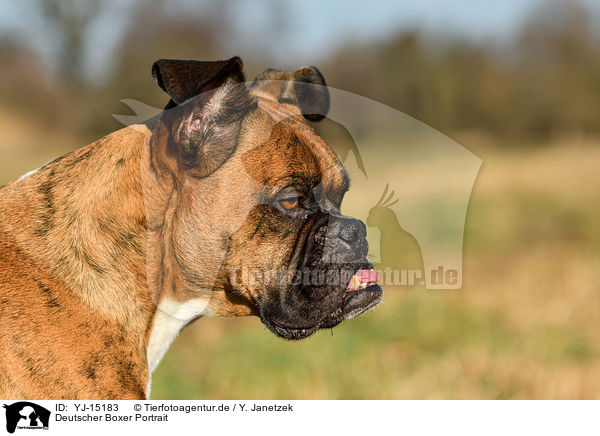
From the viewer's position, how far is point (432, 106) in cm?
1343

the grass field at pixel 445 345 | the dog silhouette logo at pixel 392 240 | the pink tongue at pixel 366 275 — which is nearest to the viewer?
the pink tongue at pixel 366 275

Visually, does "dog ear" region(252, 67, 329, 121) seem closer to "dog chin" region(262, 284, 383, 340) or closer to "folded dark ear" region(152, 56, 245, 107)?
"folded dark ear" region(152, 56, 245, 107)

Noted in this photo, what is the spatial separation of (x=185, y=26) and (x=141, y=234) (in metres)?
9.30

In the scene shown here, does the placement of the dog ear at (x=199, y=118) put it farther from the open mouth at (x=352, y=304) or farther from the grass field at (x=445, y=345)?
the grass field at (x=445, y=345)

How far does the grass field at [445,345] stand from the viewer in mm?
5621

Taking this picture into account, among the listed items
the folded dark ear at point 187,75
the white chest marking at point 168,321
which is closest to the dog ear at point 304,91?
the folded dark ear at point 187,75

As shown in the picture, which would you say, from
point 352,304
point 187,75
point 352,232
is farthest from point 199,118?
point 352,304

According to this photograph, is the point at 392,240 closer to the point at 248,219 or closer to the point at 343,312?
the point at 343,312

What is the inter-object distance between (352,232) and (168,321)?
1197mm

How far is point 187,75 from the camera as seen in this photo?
288cm

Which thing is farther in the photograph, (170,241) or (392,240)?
(392,240)
